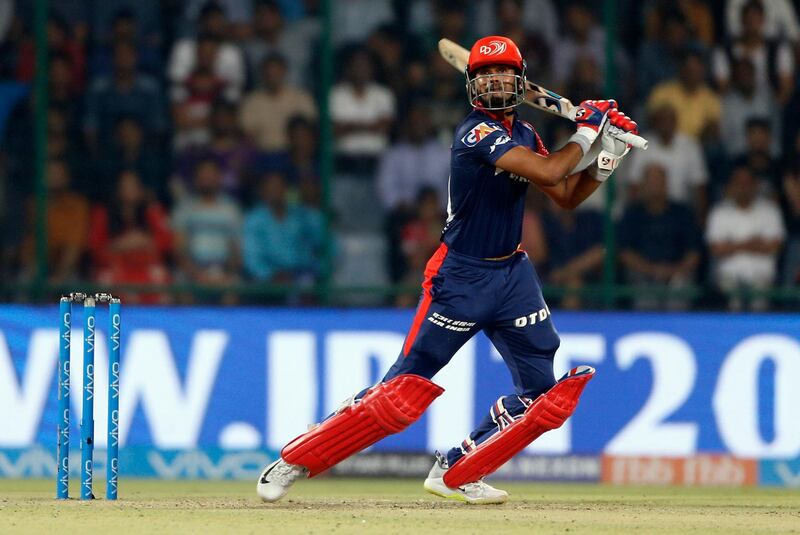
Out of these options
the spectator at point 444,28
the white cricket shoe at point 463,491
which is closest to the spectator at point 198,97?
the spectator at point 444,28

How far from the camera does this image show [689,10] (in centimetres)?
1195

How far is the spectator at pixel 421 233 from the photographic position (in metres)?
11.3

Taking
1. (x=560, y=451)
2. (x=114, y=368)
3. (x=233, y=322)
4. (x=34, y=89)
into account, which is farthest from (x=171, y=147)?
(x=114, y=368)

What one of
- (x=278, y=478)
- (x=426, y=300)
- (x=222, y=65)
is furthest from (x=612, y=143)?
(x=222, y=65)

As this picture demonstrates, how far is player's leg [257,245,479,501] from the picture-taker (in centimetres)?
711

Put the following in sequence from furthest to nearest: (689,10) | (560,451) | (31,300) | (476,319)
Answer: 1. (689,10)
2. (31,300)
3. (560,451)
4. (476,319)

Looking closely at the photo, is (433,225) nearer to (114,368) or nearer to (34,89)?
(34,89)

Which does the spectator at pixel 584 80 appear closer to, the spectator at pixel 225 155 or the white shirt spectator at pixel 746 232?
the white shirt spectator at pixel 746 232

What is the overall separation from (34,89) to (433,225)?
10.0ft

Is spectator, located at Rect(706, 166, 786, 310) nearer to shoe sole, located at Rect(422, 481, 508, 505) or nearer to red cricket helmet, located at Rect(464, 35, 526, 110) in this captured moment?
shoe sole, located at Rect(422, 481, 508, 505)

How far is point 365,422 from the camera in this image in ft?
23.5

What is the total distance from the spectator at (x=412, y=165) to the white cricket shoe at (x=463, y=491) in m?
3.82

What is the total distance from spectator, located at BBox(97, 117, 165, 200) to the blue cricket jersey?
4583 millimetres

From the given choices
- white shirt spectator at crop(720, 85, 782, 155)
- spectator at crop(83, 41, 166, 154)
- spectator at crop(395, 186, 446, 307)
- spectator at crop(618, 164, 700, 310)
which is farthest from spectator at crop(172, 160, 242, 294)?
white shirt spectator at crop(720, 85, 782, 155)
